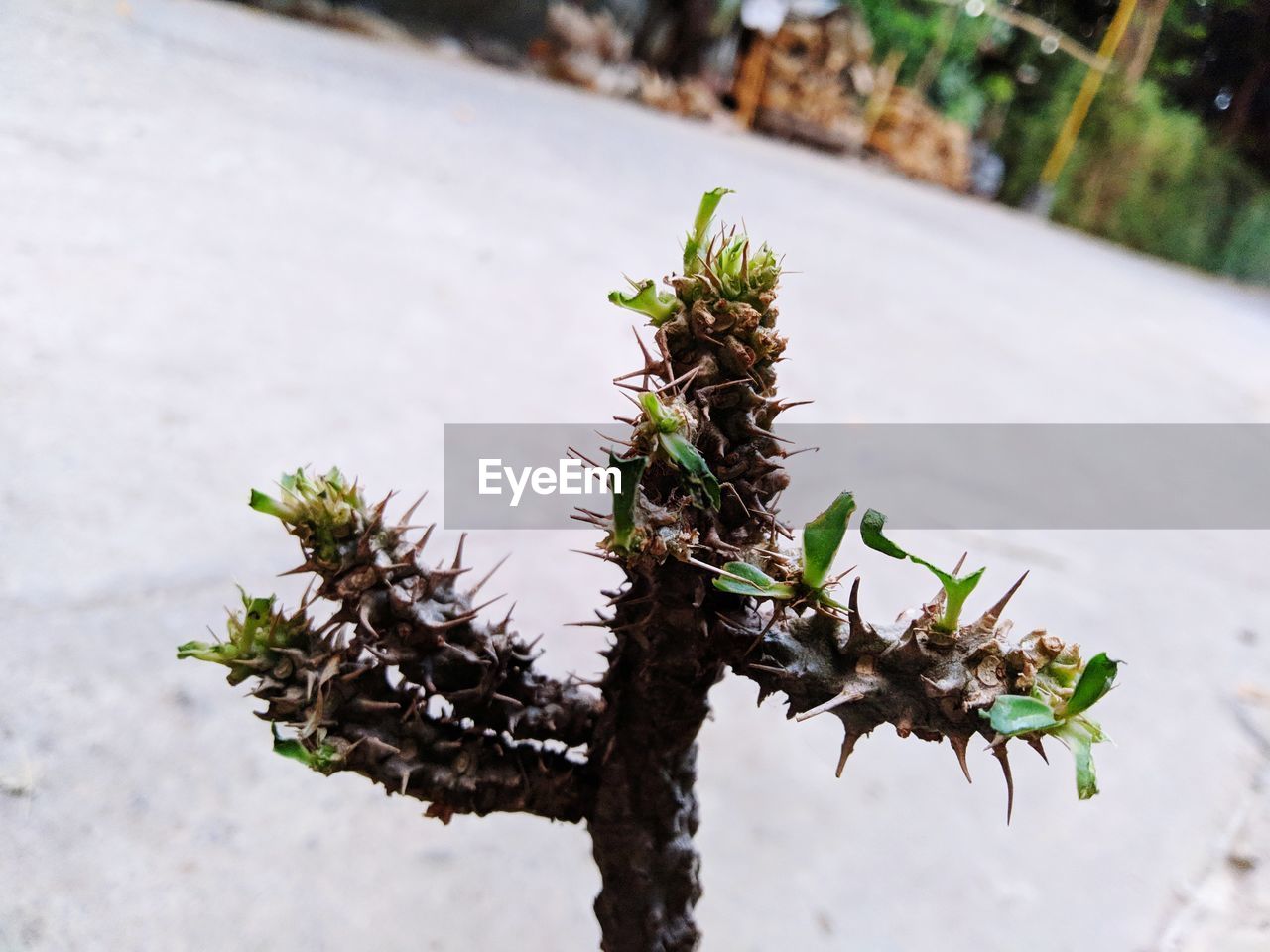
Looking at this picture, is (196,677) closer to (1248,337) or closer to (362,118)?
(362,118)

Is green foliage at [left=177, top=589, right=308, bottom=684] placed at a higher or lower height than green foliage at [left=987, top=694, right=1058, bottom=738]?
lower

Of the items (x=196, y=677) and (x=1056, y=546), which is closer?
(x=196, y=677)

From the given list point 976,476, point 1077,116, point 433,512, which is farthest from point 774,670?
point 1077,116

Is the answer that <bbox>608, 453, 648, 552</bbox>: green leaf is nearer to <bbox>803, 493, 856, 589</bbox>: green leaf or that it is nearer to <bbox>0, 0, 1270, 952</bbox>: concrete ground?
<bbox>803, 493, 856, 589</bbox>: green leaf

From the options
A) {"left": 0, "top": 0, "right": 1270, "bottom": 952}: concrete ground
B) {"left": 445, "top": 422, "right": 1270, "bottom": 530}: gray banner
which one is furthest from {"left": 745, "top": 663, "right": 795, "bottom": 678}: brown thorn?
{"left": 445, "top": 422, "right": 1270, "bottom": 530}: gray banner

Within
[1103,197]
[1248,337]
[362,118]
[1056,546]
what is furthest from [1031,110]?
[1056,546]

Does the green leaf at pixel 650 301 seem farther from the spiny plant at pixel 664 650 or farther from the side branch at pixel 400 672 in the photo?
the side branch at pixel 400 672
